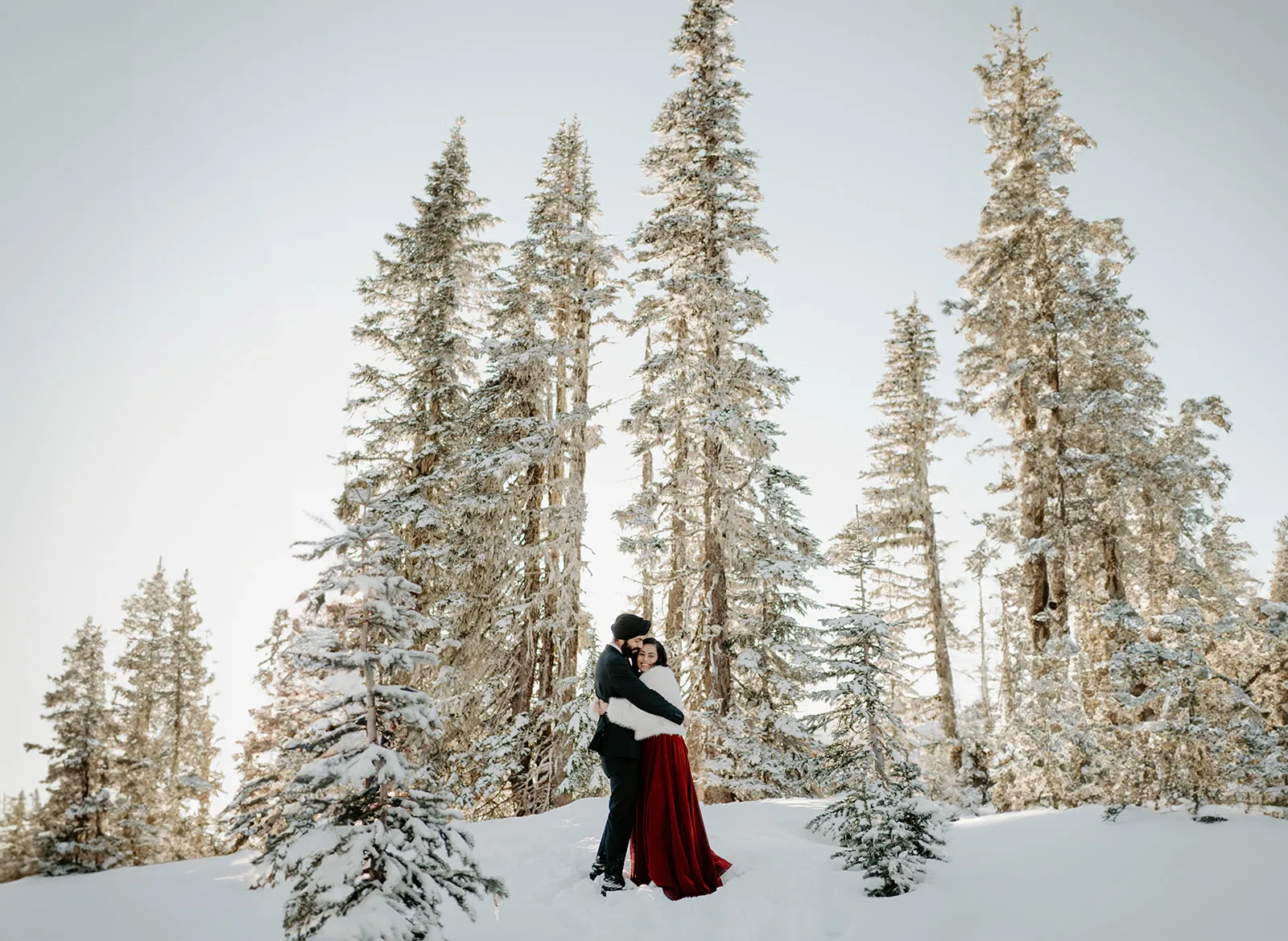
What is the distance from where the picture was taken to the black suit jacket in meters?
6.62

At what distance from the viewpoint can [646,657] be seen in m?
7.02

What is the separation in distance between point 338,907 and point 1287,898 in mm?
5983

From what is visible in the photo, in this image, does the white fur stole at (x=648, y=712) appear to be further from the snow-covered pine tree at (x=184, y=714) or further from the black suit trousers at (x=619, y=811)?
the snow-covered pine tree at (x=184, y=714)

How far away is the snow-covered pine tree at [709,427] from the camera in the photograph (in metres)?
13.2

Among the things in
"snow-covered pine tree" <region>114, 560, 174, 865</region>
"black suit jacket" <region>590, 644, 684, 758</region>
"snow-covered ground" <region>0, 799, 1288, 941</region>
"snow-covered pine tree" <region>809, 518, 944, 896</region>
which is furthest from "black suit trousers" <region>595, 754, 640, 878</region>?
"snow-covered pine tree" <region>114, 560, 174, 865</region>

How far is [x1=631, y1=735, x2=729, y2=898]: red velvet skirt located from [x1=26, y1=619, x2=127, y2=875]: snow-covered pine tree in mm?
10449

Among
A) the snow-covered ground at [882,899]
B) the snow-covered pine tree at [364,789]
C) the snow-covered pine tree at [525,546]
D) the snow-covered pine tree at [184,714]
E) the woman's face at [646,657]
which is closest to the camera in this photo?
the snow-covered pine tree at [364,789]

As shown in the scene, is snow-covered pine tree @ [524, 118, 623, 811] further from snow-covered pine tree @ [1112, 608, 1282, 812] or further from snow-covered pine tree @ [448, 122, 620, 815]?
snow-covered pine tree @ [1112, 608, 1282, 812]

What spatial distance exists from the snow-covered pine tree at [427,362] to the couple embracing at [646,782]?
858 centimetres

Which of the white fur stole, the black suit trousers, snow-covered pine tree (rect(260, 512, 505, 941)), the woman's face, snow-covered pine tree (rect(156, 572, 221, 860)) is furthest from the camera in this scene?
snow-covered pine tree (rect(156, 572, 221, 860))

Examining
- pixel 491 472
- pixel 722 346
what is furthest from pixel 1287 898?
pixel 491 472

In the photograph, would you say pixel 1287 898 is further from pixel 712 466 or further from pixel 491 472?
pixel 491 472

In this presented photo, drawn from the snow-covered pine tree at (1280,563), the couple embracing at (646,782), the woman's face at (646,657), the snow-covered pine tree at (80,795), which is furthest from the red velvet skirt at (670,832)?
the snow-covered pine tree at (1280,563)

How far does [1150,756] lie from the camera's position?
6.84m
